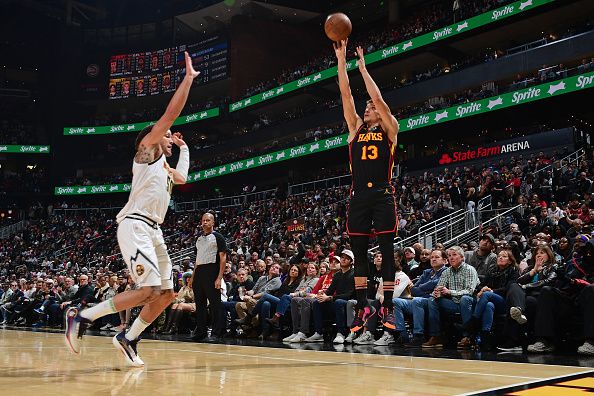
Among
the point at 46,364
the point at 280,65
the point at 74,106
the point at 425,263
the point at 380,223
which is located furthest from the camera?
the point at 74,106

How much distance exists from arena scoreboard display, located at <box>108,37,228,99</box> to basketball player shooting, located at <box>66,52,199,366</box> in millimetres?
33555

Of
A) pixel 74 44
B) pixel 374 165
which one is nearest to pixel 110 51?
pixel 74 44

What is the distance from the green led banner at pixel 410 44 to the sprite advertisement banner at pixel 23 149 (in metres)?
14.7

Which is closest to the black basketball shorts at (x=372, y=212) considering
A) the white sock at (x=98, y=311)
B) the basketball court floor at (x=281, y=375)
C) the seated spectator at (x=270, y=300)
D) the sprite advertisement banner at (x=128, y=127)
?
the basketball court floor at (x=281, y=375)

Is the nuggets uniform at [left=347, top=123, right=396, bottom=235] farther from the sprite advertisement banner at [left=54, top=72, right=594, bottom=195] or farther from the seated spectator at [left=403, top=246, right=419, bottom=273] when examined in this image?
the sprite advertisement banner at [left=54, top=72, right=594, bottom=195]

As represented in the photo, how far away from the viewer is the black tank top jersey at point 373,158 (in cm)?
588

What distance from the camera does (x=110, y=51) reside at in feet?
141

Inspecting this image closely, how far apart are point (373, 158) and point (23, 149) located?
131 ft

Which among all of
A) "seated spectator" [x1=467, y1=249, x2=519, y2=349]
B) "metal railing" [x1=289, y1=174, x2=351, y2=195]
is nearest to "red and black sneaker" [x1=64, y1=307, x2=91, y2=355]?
"seated spectator" [x1=467, y1=249, x2=519, y2=349]

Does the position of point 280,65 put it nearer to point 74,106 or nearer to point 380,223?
point 74,106

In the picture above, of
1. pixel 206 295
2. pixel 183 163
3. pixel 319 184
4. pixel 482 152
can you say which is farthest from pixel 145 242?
pixel 319 184

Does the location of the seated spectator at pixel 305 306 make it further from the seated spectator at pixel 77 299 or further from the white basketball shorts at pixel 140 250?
the seated spectator at pixel 77 299

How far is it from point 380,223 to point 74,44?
42683 millimetres

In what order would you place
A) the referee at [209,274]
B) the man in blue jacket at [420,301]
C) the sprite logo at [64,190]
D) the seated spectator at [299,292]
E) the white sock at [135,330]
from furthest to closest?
the sprite logo at [64,190], the seated spectator at [299,292], the referee at [209,274], the man in blue jacket at [420,301], the white sock at [135,330]
